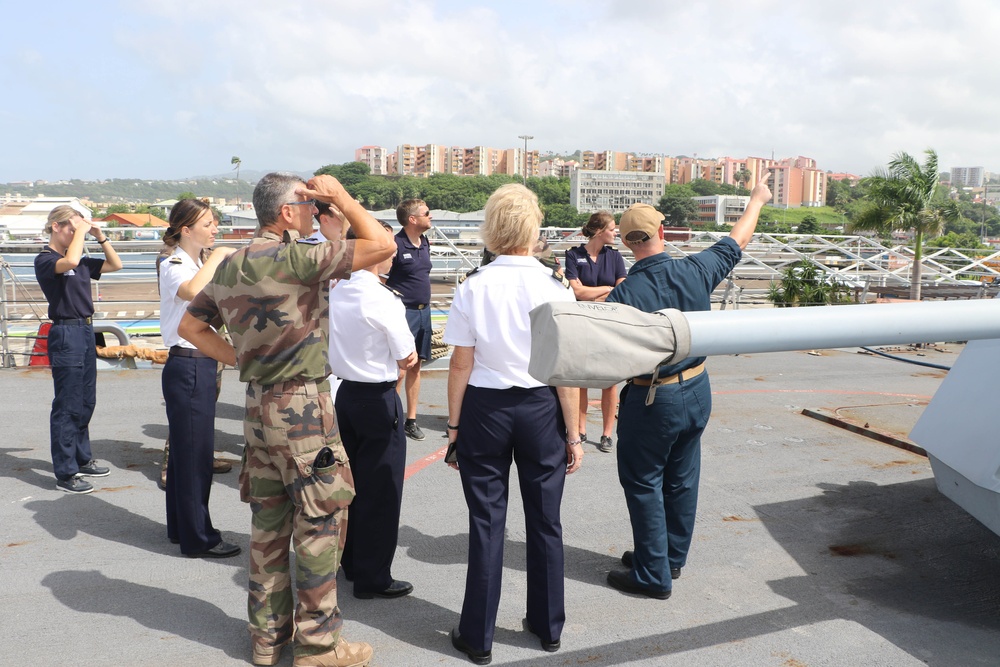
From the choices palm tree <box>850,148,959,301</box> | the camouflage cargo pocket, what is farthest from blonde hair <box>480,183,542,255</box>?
palm tree <box>850,148,959,301</box>

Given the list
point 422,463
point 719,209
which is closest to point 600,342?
point 422,463

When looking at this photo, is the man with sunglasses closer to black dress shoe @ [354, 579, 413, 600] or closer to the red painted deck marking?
the red painted deck marking

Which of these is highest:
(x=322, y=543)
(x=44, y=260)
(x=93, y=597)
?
(x=44, y=260)

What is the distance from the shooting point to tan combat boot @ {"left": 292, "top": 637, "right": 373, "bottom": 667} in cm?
311

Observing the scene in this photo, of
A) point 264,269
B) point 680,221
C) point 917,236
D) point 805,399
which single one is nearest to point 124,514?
point 264,269

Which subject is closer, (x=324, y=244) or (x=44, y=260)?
(x=324, y=244)

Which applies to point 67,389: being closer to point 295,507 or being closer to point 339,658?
point 295,507

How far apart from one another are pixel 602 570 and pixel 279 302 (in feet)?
7.41

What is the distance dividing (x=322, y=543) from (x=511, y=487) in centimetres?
247

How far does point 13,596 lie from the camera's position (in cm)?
377

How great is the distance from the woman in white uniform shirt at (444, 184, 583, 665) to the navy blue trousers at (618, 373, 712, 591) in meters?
0.48

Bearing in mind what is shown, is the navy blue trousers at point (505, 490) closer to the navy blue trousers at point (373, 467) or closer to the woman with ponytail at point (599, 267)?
the navy blue trousers at point (373, 467)

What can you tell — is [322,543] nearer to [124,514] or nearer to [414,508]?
[414,508]

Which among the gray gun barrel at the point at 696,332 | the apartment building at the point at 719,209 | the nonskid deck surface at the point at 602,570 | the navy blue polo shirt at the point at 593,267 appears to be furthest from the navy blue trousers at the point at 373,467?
the apartment building at the point at 719,209
